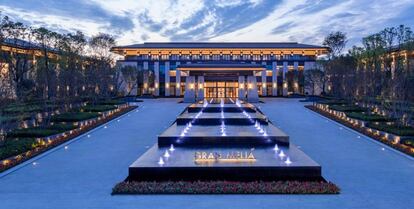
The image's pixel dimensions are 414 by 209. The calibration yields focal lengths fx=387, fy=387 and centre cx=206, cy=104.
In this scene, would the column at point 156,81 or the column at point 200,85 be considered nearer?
the column at point 200,85

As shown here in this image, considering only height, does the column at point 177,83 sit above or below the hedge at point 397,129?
above

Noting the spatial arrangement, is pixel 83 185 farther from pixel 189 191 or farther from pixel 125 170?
pixel 189 191

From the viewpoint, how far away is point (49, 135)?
67.7 feet

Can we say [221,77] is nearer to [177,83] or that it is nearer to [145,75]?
[177,83]

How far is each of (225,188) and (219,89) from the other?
184ft

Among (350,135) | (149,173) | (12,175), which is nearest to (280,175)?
(149,173)

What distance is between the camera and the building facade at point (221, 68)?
200 ft

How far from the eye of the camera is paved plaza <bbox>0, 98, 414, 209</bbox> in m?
10.3

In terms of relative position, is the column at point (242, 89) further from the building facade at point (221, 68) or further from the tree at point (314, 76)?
the tree at point (314, 76)

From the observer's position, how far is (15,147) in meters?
16.9

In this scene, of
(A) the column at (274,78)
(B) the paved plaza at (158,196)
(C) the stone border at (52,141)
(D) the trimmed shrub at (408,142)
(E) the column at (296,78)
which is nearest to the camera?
(B) the paved plaza at (158,196)

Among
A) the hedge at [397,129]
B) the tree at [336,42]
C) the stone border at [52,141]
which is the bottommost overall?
the stone border at [52,141]

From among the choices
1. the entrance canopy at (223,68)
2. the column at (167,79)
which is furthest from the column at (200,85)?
the column at (167,79)

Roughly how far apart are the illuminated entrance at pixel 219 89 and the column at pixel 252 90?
6419mm
